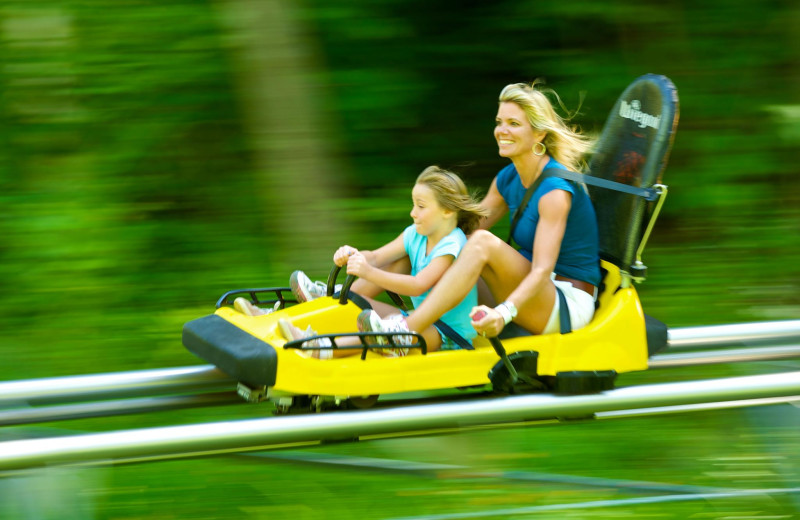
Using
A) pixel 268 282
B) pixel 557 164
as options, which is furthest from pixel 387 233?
pixel 557 164

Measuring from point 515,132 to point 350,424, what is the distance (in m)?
1.01

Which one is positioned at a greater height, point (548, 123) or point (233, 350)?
point (548, 123)

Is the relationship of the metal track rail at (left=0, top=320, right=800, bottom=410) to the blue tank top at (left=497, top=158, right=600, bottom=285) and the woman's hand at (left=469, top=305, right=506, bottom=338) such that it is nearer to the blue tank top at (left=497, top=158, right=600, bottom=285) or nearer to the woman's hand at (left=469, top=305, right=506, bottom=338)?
the blue tank top at (left=497, top=158, right=600, bottom=285)

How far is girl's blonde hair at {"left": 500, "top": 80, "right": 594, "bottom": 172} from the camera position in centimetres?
282

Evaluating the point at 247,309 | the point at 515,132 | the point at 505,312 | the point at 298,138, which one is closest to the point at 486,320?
the point at 505,312

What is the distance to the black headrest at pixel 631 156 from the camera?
112 inches

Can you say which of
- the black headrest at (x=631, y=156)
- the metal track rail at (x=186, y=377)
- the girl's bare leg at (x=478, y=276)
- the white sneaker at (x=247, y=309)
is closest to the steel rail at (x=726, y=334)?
the metal track rail at (x=186, y=377)

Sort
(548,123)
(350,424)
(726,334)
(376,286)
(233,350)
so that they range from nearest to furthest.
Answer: (350,424), (233,350), (548,123), (376,286), (726,334)

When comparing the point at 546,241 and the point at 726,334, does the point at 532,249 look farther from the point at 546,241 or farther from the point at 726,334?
the point at 726,334

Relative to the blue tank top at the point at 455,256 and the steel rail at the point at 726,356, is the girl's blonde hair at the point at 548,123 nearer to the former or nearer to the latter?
the blue tank top at the point at 455,256

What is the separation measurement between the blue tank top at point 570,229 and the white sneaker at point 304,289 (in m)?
0.67

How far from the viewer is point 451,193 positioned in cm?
277

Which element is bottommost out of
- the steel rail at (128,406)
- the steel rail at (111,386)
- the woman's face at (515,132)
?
the steel rail at (128,406)

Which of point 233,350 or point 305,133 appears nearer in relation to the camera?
point 233,350
